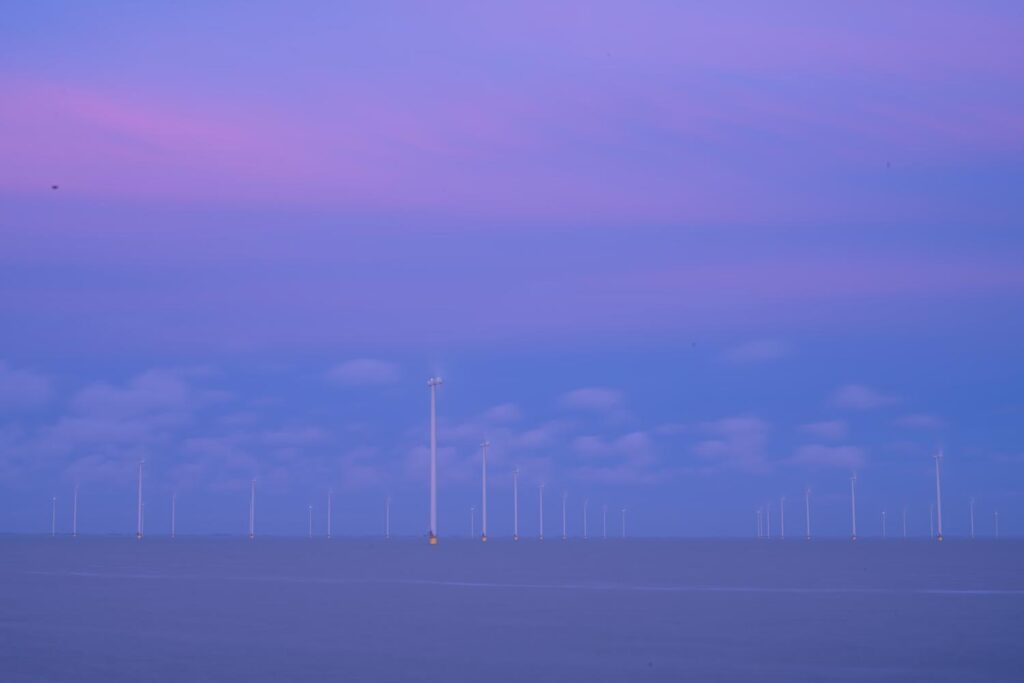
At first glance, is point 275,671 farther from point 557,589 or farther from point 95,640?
point 557,589

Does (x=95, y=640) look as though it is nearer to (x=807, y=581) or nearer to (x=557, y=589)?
(x=557, y=589)

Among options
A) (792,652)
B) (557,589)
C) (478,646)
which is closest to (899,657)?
(792,652)

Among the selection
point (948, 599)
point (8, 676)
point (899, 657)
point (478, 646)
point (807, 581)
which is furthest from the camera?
point (807, 581)

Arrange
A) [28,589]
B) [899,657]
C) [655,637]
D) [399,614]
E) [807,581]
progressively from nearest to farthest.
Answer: [899,657] < [655,637] < [399,614] < [28,589] < [807,581]

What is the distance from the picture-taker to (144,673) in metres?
23.6

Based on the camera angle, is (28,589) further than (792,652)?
Yes

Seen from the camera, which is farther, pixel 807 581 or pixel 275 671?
pixel 807 581

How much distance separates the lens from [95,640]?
29.5 meters

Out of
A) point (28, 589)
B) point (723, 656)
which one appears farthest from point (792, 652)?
point (28, 589)

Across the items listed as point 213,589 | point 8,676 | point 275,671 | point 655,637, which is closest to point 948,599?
point 655,637

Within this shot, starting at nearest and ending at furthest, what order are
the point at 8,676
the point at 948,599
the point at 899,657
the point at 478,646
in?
the point at 8,676 < the point at 899,657 < the point at 478,646 < the point at 948,599

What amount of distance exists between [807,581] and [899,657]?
A: 31.4 meters

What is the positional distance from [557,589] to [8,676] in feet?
93.6

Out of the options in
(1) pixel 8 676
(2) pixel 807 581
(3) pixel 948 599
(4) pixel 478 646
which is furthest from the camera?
(2) pixel 807 581
